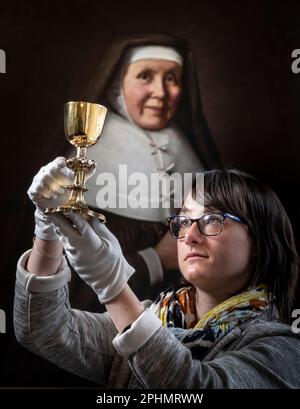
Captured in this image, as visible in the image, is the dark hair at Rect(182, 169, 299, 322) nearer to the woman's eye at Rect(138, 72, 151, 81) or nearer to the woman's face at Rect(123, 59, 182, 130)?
the woman's face at Rect(123, 59, 182, 130)

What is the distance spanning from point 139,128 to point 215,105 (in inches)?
16.0

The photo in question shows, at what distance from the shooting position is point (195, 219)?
3.16m

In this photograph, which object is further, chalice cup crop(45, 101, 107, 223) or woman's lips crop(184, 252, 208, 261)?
woman's lips crop(184, 252, 208, 261)

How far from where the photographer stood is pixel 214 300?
3.11 metres

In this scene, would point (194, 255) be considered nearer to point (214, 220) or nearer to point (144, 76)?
point (214, 220)

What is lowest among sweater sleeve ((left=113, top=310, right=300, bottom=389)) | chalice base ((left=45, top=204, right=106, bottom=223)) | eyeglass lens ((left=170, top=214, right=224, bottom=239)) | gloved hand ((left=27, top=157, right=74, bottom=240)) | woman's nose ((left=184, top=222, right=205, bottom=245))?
sweater sleeve ((left=113, top=310, right=300, bottom=389))

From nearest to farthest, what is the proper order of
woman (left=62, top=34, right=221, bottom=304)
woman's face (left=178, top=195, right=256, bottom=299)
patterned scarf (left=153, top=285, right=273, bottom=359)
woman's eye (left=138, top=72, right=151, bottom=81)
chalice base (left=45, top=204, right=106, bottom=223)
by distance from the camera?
chalice base (left=45, top=204, right=106, bottom=223) → patterned scarf (left=153, top=285, right=273, bottom=359) → woman's face (left=178, top=195, right=256, bottom=299) → woman (left=62, top=34, right=221, bottom=304) → woman's eye (left=138, top=72, right=151, bottom=81)

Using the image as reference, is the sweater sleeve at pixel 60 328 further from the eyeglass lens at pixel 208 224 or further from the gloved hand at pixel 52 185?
the eyeglass lens at pixel 208 224

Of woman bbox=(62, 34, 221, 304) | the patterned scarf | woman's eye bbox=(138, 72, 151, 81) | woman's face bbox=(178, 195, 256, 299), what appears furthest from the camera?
woman's eye bbox=(138, 72, 151, 81)

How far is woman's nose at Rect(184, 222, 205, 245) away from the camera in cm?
313

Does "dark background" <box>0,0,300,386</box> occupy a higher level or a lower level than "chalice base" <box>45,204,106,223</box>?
higher

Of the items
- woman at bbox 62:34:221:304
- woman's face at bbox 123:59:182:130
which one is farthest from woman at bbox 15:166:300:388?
woman's face at bbox 123:59:182:130

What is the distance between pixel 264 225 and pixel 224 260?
0.26 m
